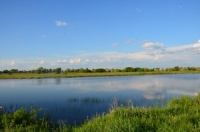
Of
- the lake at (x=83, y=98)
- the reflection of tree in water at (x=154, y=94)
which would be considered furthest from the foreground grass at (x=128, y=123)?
the reflection of tree in water at (x=154, y=94)

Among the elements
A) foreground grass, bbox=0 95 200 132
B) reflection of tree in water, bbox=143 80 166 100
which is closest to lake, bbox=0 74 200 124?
reflection of tree in water, bbox=143 80 166 100

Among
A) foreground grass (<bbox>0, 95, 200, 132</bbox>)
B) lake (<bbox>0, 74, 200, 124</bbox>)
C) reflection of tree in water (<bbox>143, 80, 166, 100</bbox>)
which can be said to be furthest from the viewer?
reflection of tree in water (<bbox>143, 80, 166, 100</bbox>)

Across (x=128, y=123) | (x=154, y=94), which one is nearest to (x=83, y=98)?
(x=154, y=94)

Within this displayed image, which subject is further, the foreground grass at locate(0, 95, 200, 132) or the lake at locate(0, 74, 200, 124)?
the lake at locate(0, 74, 200, 124)

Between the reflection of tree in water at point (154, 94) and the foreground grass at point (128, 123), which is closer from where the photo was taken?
the foreground grass at point (128, 123)

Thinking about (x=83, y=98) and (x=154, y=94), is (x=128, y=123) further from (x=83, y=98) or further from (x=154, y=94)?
(x=154, y=94)

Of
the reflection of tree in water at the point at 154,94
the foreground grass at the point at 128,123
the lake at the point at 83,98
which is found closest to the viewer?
the foreground grass at the point at 128,123

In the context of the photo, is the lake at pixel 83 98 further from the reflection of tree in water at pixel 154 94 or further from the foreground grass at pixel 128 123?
the foreground grass at pixel 128 123

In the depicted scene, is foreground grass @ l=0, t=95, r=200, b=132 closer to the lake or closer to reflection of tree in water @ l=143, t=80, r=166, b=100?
the lake

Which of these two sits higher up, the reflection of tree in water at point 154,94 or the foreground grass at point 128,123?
the foreground grass at point 128,123

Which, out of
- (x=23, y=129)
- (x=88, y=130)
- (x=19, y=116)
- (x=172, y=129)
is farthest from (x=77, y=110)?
(x=172, y=129)

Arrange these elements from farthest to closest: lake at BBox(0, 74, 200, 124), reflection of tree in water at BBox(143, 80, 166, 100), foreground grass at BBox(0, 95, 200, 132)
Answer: reflection of tree in water at BBox(143, 80, 166, 100) → lake at BBox(0, 74, 200, 124) → foreground grass at BBox(0, 95, 200, 132)

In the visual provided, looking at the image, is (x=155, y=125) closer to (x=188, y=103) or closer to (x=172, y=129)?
(x=172, y=129)

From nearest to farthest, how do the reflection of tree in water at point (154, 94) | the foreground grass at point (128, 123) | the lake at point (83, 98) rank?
the foreground grass at point (128, 123) < the lake at point (83, 98) < the reflection of tree in water at point (154, 94)
